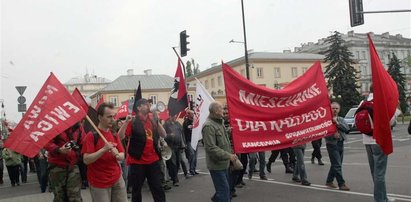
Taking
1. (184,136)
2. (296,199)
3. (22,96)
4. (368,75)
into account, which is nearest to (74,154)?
(296,199)

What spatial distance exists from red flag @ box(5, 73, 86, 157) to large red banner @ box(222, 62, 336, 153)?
2390 millimetres

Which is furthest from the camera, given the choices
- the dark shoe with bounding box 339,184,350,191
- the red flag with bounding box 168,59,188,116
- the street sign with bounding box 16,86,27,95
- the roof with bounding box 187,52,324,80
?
the roof with bounding box 187,52,324,80

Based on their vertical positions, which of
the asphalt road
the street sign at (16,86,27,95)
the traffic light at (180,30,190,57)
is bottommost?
the asphalt road

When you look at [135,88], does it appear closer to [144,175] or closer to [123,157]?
[144,175]

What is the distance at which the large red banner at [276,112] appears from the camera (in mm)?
6793

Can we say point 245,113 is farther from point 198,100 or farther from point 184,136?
point 184,136

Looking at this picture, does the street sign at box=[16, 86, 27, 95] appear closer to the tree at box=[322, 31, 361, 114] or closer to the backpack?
the backpack

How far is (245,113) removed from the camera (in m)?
6.88

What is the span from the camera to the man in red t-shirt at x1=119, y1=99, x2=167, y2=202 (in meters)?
6.66

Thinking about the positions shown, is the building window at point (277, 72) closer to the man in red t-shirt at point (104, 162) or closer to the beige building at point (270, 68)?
the beige building at point (270, 68)

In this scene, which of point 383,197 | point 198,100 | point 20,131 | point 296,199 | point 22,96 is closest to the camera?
point 20,131

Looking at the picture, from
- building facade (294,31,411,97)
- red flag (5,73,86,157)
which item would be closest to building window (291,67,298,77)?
building facade (294,31,411,97)

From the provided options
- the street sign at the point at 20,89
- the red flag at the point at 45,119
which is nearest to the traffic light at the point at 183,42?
the street sign at the point at 20,89

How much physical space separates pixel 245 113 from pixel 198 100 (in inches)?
122
